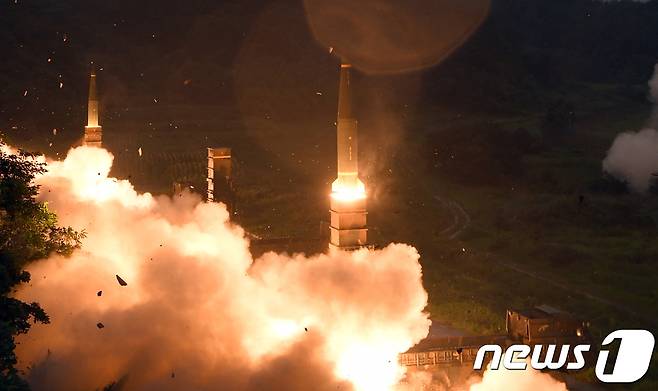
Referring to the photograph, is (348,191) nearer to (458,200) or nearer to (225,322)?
(225,322)

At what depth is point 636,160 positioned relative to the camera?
64812 mm

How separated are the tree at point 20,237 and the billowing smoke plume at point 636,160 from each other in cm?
4814

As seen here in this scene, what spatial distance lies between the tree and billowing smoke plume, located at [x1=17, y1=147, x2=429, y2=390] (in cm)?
56

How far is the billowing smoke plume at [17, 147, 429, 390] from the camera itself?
21984 millimetres

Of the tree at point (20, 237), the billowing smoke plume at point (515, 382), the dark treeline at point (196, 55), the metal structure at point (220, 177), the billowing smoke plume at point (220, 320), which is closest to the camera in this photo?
the tree at point (20, 237)

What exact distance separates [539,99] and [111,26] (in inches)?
2453

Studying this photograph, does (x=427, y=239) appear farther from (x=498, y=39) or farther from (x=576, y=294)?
(x=498, y=39)

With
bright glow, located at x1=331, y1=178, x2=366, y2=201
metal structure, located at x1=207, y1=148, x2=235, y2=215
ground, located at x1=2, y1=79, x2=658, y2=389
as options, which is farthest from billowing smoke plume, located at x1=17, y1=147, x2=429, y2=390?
ground, located at x1=2, y1=79, x2=658, y2=389

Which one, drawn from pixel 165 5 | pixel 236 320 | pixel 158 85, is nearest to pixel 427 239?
pixel 236 320

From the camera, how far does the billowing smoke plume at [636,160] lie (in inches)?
2489

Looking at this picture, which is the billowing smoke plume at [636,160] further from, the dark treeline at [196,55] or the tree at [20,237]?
the tree at [20,237]

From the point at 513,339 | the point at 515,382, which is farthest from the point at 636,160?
the point at 515,382

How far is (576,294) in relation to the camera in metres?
40.8

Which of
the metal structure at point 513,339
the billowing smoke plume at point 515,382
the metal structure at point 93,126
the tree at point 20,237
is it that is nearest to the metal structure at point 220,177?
the metal structure at point 93,126
